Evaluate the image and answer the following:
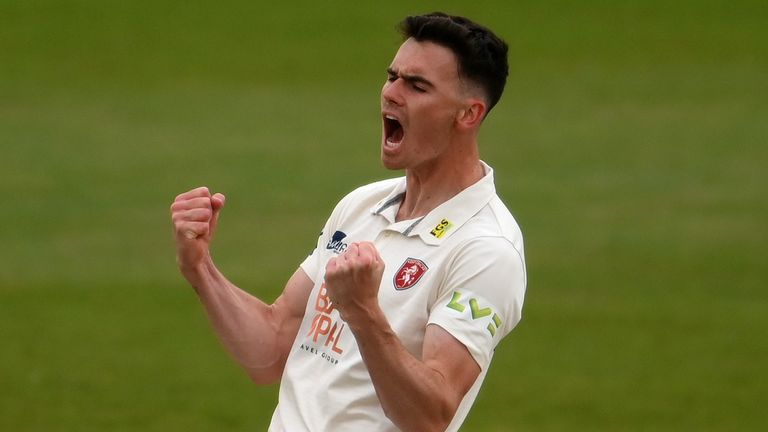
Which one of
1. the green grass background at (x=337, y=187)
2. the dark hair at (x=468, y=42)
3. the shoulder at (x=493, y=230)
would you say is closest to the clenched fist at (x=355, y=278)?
the shoulder at (x=493, y=230)

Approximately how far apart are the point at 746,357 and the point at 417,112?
26.7 feet

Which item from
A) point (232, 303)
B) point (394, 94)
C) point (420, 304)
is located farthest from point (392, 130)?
point (232, 303)

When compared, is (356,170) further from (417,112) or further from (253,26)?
(417,112)

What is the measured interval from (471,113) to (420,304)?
2.21ft

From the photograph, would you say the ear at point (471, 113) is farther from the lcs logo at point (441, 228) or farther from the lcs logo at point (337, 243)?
the lcs logo at point (337, 243)

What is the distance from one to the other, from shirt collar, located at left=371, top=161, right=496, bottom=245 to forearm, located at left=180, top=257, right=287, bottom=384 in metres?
0.64

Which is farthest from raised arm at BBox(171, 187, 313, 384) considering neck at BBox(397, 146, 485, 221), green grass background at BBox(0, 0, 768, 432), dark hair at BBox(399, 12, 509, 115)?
green grass background at BBox(0, 0, 768, 432)

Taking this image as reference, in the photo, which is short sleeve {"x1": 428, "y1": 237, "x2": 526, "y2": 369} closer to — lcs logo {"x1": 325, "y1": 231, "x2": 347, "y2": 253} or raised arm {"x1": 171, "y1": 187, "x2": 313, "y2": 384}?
lcs logo {"x1": 325, "y1": 231, "x2": 347, "y2": 253}

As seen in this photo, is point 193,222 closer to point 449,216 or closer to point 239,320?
point 239,320

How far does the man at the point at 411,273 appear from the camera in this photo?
452 cm

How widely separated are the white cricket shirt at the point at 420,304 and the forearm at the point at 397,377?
222 millimetres

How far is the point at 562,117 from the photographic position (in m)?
20.7

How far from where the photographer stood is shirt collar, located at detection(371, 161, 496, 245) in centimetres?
496

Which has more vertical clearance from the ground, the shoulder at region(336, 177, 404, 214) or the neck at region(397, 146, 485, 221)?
the neck at region(397, 146, 485, 221)
